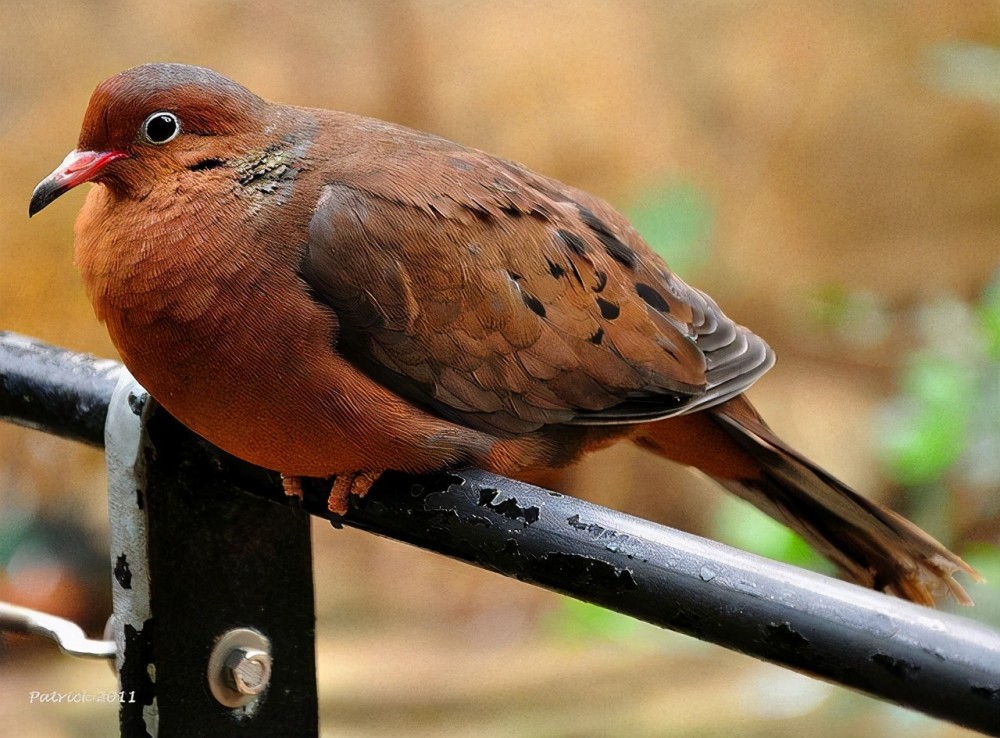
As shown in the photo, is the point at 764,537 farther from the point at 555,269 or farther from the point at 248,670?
the point at 248,670

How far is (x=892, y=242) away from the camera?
22.2 feet

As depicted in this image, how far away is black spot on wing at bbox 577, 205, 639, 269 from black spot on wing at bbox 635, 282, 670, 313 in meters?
0.05

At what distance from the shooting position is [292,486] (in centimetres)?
195

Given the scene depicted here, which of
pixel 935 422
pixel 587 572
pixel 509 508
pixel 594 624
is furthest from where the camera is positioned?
pixel 594 624

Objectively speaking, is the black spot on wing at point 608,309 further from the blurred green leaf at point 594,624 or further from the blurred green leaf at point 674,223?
the blurred green leaf at point 674,223

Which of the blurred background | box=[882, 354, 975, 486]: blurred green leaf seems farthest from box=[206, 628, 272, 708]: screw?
the blurred background

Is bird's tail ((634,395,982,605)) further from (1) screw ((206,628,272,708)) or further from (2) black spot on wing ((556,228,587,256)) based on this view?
(1) screw ((206,628,272,708))

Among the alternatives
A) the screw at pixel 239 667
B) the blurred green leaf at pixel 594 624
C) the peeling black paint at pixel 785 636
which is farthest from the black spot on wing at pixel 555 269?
the blurred green leaf at pixel 594 624

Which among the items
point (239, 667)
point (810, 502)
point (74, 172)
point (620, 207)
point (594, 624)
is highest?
point (620, 207)

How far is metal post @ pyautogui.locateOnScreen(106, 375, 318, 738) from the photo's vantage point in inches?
71.8

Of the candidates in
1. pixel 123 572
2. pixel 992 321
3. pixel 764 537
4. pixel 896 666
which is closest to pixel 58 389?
pixel 123 572

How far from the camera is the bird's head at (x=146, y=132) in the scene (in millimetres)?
Answer: 2215

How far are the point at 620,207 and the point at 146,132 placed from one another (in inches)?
146

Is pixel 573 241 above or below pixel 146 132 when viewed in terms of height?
above
